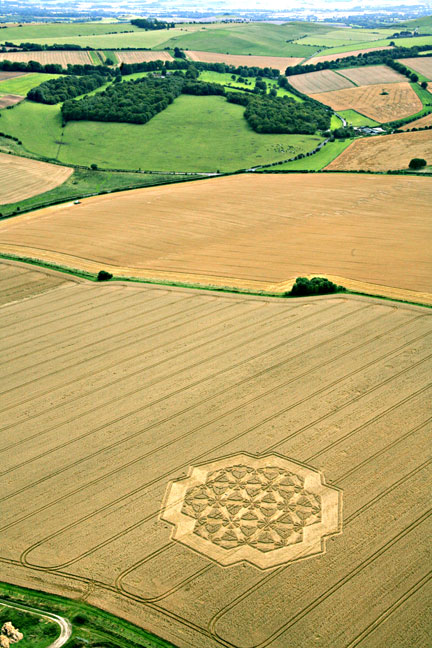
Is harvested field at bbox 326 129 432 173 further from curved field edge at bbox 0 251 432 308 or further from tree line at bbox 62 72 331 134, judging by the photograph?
curved field edge at bbox 0 251 432 308

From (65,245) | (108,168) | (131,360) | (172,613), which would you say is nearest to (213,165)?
(108,168)

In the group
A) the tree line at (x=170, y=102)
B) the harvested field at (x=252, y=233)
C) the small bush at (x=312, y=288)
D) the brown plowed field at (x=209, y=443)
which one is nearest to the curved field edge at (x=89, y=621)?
the brown plowed field at (x=209, y=443)

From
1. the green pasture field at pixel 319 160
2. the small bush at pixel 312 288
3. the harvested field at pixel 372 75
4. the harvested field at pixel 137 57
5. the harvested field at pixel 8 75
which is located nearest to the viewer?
the small bush at pixel 312 288

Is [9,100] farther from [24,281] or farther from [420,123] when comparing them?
[24,281]

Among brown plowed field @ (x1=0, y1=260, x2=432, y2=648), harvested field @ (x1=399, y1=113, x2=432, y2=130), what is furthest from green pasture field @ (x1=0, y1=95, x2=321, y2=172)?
brown plowed field @ (x1=0, y1=260, x2=432, y2=648)

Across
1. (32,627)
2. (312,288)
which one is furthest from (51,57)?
(32,627)

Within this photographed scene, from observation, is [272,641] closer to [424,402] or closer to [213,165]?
[424,402]

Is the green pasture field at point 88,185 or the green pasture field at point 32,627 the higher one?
the green pasture field at point 88,185

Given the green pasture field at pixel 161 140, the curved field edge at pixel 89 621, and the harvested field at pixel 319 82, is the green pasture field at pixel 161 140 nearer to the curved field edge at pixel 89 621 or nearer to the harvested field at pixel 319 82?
the harvested field at pixel 319 82
